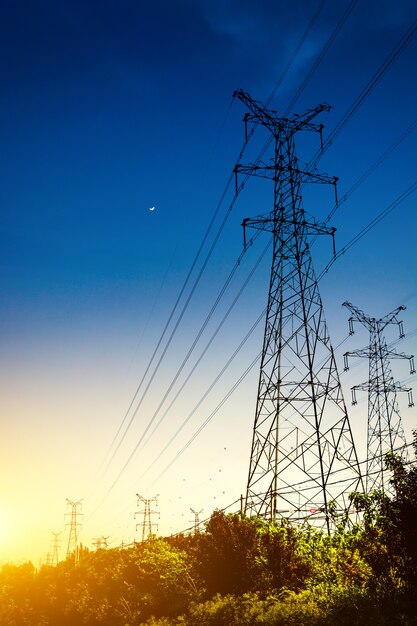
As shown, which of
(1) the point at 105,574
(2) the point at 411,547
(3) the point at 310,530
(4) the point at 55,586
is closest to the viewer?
(2) the point at 411,547

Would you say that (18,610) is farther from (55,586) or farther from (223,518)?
(223,518)

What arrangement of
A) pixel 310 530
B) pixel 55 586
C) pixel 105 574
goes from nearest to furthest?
1. pixel 310 530
2. pixel 105 574
3. pixel 55 586

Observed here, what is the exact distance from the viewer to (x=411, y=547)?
14125mm

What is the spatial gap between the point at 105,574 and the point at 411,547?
4004 centimetres

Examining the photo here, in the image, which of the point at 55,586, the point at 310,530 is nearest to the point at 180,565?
the point at 310,530

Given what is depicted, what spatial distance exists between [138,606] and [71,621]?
484 inches

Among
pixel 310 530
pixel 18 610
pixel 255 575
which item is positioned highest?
pixel 310 530

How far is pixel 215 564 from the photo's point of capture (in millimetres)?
24359

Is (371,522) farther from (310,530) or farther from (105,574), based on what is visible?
(105,574)

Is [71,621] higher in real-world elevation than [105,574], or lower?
lower

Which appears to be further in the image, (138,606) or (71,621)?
(71,621)

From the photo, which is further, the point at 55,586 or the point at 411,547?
the point at 55,586

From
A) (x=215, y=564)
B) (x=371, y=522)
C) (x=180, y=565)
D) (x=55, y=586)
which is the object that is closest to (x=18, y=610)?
(x=55, y=586)

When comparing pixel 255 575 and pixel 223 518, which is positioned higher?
pixel 223 518
